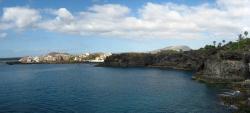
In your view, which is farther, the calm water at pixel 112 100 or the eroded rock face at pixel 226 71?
the eroded rock face at pixel 226 71

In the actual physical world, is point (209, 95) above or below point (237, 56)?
below

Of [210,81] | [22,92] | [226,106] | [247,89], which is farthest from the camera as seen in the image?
[210,81]

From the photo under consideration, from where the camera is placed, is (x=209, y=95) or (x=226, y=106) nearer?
(x=226, y=106)

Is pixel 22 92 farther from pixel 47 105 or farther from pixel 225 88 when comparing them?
pixel 225 88

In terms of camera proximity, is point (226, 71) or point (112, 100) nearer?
point (112, 100)

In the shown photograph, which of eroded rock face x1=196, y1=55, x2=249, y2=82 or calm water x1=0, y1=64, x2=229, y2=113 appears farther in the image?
eroded rock face x1=196, y1=55, x2=249, y2=82

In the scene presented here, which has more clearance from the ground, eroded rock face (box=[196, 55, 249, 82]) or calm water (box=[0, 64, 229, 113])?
eroded rock face (box=[196, 55, 249, 82])

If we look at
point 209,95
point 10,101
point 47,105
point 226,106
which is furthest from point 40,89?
point 226,106

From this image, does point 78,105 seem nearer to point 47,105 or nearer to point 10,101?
point 47,105

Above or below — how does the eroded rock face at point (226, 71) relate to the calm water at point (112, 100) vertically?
above

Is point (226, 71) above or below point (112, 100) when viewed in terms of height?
above

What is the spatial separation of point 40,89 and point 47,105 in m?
37.2

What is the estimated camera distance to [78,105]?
305 feet

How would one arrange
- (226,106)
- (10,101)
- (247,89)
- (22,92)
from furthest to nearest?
(22,92) → (247,89) → (10,101) → (226,106)
